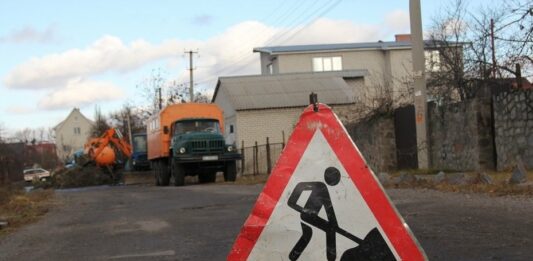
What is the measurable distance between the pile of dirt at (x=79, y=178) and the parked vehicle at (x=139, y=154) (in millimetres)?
2097

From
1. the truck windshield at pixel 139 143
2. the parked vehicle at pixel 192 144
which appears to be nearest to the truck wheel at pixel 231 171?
the parked vehicle at pixel 192 144

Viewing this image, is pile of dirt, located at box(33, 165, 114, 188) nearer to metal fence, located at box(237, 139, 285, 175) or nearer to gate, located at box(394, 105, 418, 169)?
metal fence, located at box(237, 139, 285, 175)

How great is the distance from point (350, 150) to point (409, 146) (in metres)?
15.8

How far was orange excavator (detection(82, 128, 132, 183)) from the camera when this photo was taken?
36.6 metres

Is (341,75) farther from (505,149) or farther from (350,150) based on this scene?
(350,150)

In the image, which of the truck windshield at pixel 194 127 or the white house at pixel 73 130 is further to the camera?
the white house at pixel 73 130

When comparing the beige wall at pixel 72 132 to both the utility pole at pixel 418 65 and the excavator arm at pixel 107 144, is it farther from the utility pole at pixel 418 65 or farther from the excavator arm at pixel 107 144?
the utility pole at pixel 418 65

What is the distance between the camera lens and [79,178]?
3622cm

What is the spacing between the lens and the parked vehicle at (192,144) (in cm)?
2433

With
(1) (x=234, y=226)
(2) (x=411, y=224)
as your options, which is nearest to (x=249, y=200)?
(1) (x=234, y=226)

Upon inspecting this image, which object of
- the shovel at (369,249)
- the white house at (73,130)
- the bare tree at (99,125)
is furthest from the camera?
the white house at (73,130)

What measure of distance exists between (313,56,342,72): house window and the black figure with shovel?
4520cm

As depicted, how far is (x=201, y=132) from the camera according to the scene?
25.1 metres

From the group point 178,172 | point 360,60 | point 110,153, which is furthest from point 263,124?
point 360,60
